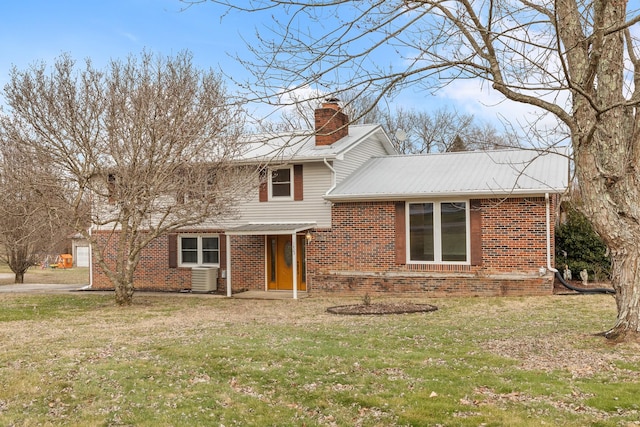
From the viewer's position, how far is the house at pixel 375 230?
1573cm

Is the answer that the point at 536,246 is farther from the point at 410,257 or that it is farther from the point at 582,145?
the point at 582,145

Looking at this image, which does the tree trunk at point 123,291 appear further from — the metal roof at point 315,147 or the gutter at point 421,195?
the gutter at point 421,195

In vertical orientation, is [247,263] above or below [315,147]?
below

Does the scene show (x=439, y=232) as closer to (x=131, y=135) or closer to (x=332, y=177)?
(x=332, y=177)

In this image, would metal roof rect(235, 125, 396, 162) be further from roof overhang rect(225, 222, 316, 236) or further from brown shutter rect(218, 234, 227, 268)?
brown shutter rect(218, 234, 227, 268)

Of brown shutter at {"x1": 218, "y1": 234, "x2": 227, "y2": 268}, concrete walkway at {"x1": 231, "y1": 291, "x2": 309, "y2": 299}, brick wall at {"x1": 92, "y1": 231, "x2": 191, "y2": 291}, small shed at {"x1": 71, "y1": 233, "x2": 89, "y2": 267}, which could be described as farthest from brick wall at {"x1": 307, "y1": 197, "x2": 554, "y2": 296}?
small shed at {"x1": 71, "y1": 233, "x2": 89, "y2": 267}

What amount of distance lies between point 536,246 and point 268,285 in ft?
27.0

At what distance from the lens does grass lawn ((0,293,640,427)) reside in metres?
5.69

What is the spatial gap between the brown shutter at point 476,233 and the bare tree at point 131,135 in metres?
6.31

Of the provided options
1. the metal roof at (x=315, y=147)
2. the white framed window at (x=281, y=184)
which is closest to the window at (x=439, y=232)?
the metal roof at (x=315, y=147)

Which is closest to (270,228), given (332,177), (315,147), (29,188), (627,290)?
(332,177)

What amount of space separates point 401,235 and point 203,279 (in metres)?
6.70

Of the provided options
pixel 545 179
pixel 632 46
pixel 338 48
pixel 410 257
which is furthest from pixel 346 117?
pixel 338 48

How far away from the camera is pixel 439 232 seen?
16516mm
